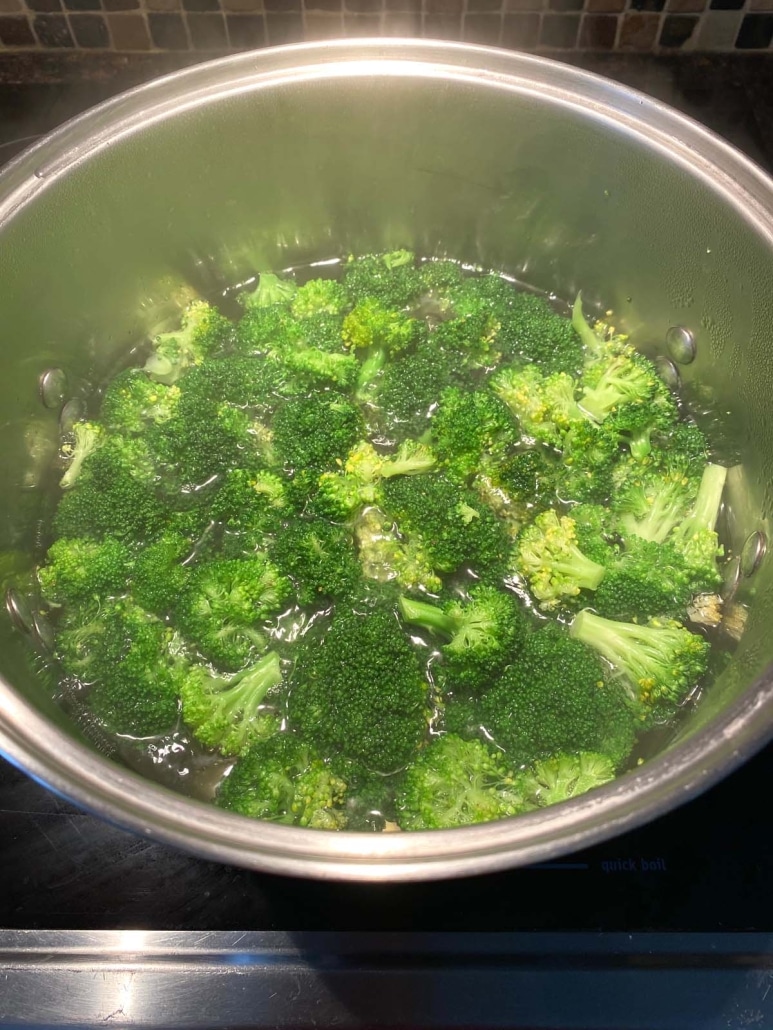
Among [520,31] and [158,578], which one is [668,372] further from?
[158,578]

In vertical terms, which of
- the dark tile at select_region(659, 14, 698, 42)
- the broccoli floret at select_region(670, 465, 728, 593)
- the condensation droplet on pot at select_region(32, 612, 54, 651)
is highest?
the dark tile at select_region(659, 14, 698, 42)

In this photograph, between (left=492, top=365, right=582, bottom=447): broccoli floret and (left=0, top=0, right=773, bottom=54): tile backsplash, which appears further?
(left=0, top=0, right=773, bottom=54): tile backsplash

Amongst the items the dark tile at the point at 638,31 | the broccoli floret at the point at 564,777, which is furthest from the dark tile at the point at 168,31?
the broccoli floret at the point at 564,777

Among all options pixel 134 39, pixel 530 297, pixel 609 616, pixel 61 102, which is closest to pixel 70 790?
pixel 609 616

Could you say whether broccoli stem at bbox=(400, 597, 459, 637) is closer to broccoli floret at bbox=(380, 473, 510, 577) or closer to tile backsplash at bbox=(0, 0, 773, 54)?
broccoli floret at bbox=(380, 473, 510, 577)

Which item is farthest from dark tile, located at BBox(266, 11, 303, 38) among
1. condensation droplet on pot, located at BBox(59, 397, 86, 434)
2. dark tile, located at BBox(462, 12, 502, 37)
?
condensation droplet on pot, located at BBox(59, 397, 86, 434)

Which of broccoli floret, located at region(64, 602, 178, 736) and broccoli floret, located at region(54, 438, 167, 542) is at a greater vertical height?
broccoli floret, located at region(54, 438, 167, 542)

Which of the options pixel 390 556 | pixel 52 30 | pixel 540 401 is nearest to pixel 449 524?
pixel 390 556
